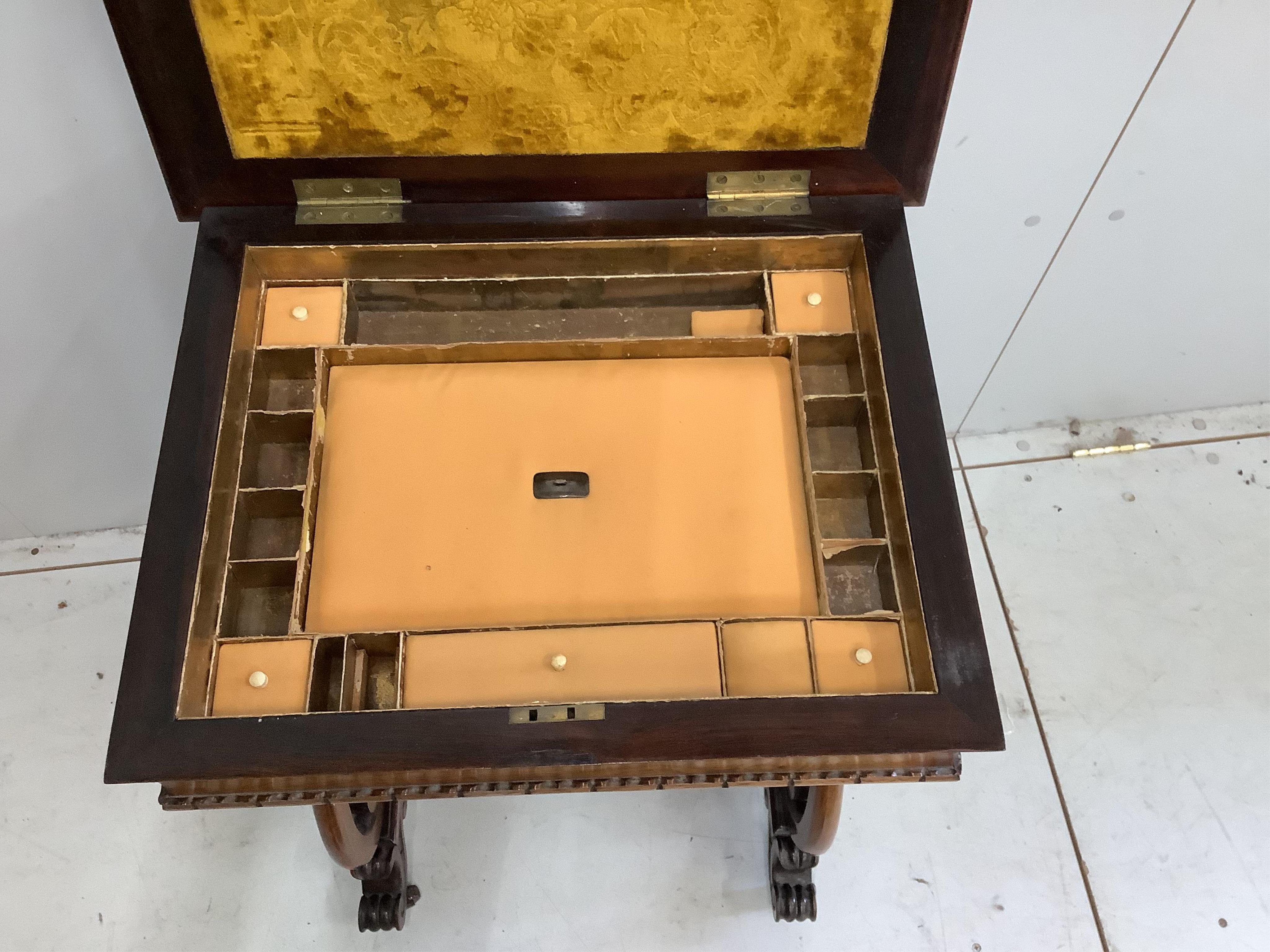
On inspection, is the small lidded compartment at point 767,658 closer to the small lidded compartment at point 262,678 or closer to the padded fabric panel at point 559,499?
the padded fabric panel at point 559,499

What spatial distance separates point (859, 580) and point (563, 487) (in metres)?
0.29

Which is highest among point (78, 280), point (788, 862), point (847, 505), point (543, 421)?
point (78, 280)

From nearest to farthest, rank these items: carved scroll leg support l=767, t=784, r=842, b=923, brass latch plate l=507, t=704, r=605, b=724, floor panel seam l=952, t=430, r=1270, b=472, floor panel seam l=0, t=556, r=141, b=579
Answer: brass latch plate l=507, t=704, r=605, b=724
carved scroll leg support l=767, t=784, r=842, b=923
floor panel seam l=0, t=556, r=141, b=579
floor panel seam l=952, t=430, r=1270, b=472

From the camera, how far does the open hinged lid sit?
2.42 ft

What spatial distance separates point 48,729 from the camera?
4.63 feet

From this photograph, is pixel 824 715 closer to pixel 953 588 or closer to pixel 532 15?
pixel 953 588

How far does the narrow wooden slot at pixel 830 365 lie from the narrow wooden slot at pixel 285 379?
495 millimetres

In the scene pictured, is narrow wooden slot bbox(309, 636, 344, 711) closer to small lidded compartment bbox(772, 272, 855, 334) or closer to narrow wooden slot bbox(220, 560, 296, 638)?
narrow wooden slot bbox(220, 560, 296, 638)

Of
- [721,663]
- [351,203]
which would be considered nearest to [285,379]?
[351,203]

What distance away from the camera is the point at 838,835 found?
1.35 meters

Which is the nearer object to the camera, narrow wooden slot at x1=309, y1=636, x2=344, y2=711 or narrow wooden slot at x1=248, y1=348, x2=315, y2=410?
narrow wooden slot at x1=309, y1=636, x2=344, y2=711

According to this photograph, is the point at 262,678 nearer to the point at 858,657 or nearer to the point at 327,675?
the point at 327,675

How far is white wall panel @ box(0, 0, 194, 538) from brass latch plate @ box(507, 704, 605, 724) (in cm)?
77

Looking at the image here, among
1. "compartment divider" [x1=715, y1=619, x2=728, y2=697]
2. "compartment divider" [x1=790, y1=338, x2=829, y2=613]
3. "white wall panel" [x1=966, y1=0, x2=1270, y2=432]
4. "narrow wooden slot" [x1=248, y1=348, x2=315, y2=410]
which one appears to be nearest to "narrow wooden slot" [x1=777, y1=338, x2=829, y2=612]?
"compartment divider" [x1=790, y1=338, x2=829, y2=613]
